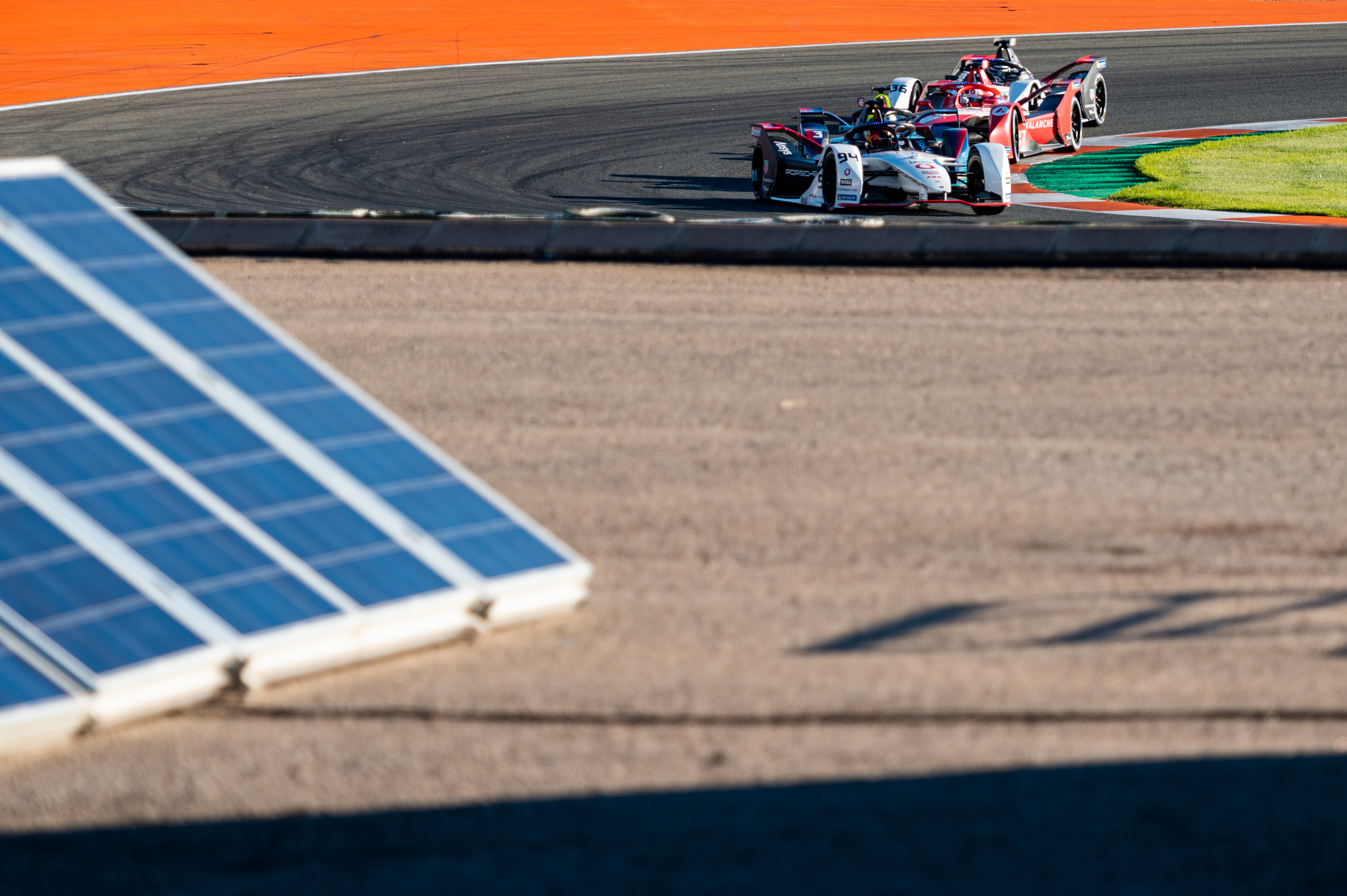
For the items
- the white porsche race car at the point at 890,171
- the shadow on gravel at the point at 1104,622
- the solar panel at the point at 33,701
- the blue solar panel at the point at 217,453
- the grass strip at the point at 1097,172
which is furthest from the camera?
the grass strip at the point at 1097,172

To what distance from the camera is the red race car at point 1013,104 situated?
23531 mm

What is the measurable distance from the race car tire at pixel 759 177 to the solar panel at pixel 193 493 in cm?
1511

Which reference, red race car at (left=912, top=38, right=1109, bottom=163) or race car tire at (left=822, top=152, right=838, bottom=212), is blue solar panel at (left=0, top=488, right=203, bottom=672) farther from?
red race car at (left=912, top=38, right=1109, bottom=163)

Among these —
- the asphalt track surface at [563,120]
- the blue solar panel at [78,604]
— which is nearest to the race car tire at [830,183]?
the asphalt track surface at [563,120]

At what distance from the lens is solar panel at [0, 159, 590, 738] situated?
5.80m

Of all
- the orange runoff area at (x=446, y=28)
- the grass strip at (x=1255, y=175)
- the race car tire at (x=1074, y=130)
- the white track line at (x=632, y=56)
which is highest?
the orange runoff area at (x=446, y=28)

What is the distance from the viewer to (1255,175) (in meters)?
23.1

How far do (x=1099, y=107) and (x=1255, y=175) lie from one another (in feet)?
19.9

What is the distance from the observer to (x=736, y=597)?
22.5 ft

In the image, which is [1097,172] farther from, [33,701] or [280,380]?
[33,701]

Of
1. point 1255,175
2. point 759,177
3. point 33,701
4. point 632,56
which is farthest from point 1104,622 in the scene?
point 632,56

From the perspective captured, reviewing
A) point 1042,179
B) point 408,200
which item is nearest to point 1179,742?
point 408,200

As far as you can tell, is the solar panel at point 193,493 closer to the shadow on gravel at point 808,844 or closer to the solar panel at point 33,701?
the solar panel at point 33,701

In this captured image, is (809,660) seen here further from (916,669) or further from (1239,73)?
(1239,73)
